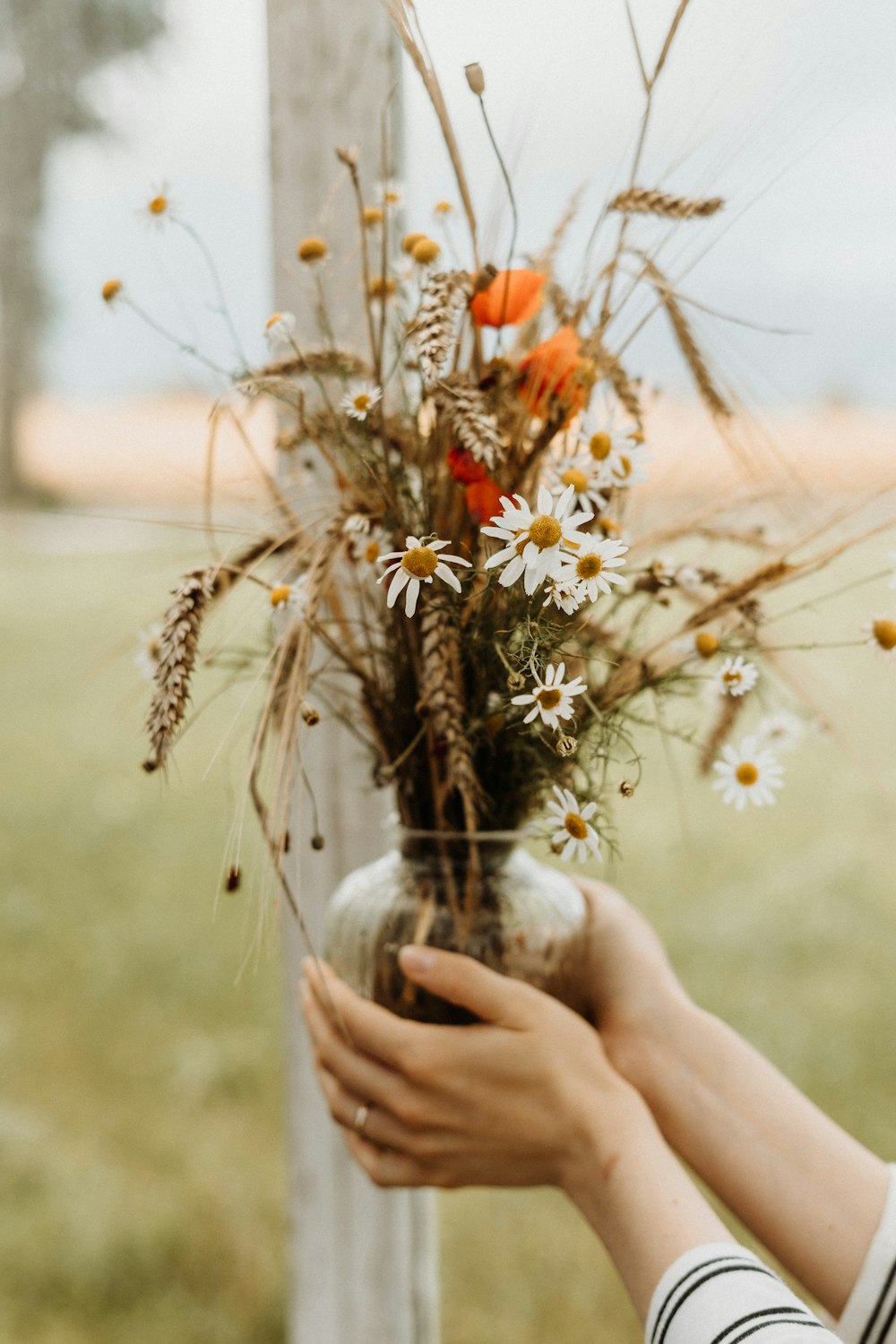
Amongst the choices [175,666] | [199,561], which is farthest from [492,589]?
[199,561]

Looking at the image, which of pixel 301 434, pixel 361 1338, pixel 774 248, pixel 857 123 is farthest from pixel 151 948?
pixel 857 123

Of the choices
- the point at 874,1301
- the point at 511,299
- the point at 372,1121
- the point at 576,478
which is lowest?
the point at 874,1301

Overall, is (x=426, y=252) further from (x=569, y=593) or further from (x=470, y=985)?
(x=470, y=985)

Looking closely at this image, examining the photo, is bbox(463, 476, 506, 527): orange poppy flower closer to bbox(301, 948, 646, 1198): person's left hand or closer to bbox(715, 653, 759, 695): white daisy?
bbox(715, 653, 759, 695): white daisy

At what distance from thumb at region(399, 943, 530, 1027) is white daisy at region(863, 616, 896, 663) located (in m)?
0.27

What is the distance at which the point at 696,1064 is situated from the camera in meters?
0.71

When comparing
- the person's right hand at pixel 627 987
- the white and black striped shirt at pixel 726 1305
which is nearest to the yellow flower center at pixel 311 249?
the person's right hand at pixel 627 987

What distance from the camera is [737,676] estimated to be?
548mm

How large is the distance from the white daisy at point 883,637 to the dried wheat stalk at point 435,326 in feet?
0.85

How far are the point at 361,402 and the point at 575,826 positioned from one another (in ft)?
0.80

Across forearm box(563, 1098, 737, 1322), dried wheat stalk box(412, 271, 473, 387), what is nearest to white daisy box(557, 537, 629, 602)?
dried wheat stalk box(412, 271, 473, 387)

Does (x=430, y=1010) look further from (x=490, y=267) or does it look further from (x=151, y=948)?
(x=151, y=948)

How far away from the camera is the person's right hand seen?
2.39 ft

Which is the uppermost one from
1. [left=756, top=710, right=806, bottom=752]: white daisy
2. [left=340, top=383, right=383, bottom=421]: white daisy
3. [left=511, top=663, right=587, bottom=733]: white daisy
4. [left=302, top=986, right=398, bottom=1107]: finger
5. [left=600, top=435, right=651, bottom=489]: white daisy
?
[left=340, top=383, right=383, bottom=421]: white daisy
